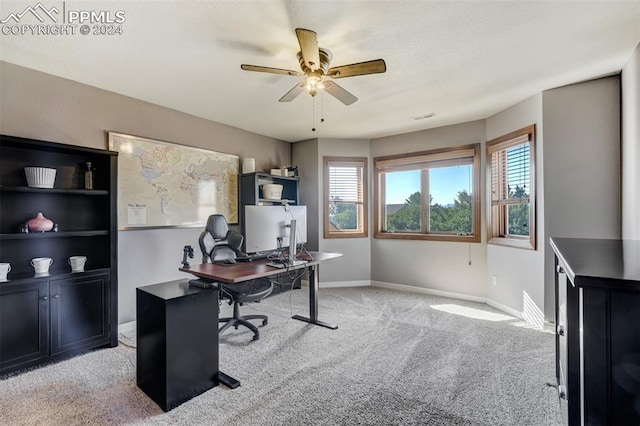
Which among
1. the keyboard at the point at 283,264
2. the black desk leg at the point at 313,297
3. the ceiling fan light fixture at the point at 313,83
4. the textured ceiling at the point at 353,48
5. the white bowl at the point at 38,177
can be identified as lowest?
the black desk leg at the point at 313,297

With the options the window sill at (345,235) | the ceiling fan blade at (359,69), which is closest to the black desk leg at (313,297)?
the window sill at (345,235)

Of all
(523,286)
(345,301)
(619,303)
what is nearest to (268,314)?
(345,301)

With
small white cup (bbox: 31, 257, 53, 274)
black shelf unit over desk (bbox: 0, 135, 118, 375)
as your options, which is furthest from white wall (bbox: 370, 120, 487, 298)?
small white cup (bbox: 31, 257, 53, 274)

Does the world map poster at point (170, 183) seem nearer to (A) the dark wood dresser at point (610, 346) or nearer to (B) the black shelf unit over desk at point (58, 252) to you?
(B) the black shelf unit over desk at point (58, 252)

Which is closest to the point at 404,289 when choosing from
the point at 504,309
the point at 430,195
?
the point at 504,309

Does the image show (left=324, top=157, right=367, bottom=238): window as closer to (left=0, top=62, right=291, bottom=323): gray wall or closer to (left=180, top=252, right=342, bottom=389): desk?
(left=0, top=62, right=291, bottom=323): gray wall

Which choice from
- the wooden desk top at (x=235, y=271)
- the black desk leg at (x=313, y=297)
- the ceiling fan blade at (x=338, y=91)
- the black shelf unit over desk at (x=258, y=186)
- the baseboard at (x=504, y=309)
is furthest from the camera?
the black shelf unit over desk at (x=258, y=186)

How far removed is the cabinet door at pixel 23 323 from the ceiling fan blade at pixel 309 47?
273cm

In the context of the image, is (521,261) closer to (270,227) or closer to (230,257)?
(270,227)

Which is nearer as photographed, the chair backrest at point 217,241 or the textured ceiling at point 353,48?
the textured ceiling at point 353,48

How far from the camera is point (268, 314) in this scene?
367 cm

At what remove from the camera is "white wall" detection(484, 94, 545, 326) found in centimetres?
319

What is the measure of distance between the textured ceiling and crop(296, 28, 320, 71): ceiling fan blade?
217 mm

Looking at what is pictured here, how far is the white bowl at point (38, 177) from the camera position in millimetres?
2422
